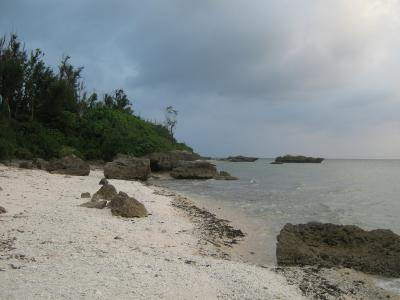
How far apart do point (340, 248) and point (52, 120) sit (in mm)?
39327

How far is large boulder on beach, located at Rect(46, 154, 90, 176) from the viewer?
2557 cm

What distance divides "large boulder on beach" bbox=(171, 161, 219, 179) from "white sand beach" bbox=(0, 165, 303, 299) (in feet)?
86.8

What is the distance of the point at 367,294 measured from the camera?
314 inches

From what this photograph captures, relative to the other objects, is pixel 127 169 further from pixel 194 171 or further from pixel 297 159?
pixel 297 159

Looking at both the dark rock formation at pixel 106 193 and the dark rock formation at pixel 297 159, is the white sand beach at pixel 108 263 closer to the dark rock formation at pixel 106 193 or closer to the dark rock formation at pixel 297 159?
the dark rock formation at pixel 106 193

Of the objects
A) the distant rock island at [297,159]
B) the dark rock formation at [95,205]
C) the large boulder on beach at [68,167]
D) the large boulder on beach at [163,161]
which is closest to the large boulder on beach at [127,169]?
the large boulder on beach at [68,167]

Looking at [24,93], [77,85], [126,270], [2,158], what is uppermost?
[77,85]

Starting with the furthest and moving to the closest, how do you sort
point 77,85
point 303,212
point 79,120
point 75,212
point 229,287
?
point 77,85 < point 79,120 < point 303,212 < point 75,212 < point 229,287

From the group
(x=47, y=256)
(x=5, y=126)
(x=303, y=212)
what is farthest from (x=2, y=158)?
(x=47, y=256)

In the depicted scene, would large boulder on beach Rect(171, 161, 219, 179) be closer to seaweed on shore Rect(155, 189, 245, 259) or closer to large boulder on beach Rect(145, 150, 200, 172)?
large boulder on beach Rect(145, 150, 200, 172)

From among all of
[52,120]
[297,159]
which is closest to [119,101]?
[52,120]

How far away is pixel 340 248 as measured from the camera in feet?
34.6

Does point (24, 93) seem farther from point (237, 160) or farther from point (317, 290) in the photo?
point (237, 160)

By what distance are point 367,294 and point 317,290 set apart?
3.69 feet
